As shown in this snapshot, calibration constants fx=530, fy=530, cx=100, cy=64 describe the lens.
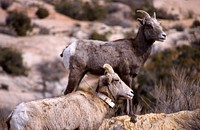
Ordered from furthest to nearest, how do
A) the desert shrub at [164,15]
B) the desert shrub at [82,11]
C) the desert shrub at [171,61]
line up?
1. the desert shrub at [82,11]
2. the desert shrub at [164,15]
3. the desert shrub at [171,61]

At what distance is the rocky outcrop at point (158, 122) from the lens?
8750mm

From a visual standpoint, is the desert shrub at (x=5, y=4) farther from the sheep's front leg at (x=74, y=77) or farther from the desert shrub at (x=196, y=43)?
the sheep's front leg at (x=74, y=77)

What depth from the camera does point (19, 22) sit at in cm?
3922

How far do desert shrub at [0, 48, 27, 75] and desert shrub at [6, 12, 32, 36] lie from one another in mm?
4927

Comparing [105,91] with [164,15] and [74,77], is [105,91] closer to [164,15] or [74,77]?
[74,77]

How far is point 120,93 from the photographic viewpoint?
29.5 ft

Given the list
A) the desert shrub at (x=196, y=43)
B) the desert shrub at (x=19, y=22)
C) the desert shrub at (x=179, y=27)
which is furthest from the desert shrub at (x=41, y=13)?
the desert shrub at (x=196, y=43)

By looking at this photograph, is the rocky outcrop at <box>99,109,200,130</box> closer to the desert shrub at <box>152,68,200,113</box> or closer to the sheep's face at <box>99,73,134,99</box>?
the sheep's face at <box>99,73,134,99</box>

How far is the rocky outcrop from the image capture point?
8.75m

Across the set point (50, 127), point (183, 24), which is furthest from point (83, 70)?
point (183, 24)

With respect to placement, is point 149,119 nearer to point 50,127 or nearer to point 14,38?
point 50,127

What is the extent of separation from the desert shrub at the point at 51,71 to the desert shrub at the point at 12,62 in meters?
1.09

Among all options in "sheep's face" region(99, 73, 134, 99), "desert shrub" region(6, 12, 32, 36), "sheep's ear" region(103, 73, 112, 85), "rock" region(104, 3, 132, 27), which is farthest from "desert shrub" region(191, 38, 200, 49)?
"sheep's ear" region(103, 73, 112, 85)

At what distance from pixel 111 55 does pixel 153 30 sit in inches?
36.5
